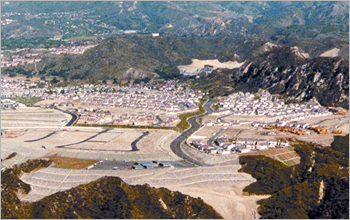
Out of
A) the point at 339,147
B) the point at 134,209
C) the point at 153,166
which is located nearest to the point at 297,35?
the point at 339,147

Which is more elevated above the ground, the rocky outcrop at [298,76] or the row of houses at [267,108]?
the rocky outcrop at [298,76]

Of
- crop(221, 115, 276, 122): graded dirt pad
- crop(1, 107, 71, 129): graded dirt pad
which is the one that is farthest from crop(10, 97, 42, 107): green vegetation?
crop(221, 115, 276, 122): graded dirt pad

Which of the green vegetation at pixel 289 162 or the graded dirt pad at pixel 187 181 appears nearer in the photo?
the graded dirt pad at pixel 187 181

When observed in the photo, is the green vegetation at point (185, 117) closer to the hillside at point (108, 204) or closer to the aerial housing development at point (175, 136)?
the aerial housing development at point (175, 136)

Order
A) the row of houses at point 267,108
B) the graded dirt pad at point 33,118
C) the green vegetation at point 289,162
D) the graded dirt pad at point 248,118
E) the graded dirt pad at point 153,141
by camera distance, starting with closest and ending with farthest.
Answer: the green vegetation at point 289,162 < the graded dirt pad at point 153,141 < the graded dirt pad at point 33,118 < the graded dirt pad at point 248,118 < the row of houses at point 267,108

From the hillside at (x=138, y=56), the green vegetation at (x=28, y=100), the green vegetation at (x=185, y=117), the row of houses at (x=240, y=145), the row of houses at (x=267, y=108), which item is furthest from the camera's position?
the hillside at (x=138, y=56)

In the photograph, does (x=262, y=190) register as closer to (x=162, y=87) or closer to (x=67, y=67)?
(x=162, y=87)

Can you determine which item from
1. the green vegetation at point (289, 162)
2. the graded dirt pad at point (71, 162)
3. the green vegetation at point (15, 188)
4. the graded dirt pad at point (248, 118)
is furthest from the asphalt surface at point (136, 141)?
the green vegetation at point (289, 162)
